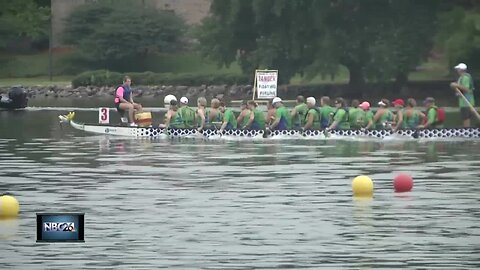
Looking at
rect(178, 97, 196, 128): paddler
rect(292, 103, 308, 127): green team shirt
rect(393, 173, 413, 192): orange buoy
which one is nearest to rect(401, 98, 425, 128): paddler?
rect(292, 103, 308, 127): green team shirt

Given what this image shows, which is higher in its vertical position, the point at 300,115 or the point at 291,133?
the point at 300,115

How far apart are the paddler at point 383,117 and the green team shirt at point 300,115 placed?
6.61ft

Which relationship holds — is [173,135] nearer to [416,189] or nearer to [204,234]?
[416,189]

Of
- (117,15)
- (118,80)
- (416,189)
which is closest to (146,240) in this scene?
(416,189)

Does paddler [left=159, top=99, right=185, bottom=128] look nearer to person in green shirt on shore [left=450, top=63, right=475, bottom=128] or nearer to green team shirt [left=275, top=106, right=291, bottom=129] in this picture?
green team shirt [left=275, top=106, right=291, bottom=129]

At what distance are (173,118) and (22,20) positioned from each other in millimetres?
51915

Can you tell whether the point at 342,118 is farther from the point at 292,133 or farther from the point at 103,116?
the point at 103,116

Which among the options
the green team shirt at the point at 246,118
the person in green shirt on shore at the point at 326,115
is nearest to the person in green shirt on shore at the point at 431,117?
the person in green shirt on shore at the point at 326,115

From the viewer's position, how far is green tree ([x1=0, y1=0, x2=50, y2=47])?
9150cm

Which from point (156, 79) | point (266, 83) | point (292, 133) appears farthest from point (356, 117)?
point (156, 79)

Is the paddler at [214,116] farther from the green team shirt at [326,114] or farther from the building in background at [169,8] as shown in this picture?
the building in background at [169,8]

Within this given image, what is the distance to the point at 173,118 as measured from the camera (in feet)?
137

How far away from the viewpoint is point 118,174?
30.7m

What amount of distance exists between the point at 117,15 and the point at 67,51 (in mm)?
5469
